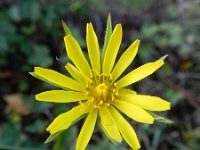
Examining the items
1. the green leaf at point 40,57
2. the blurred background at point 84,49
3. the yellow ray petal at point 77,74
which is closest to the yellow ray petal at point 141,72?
the yellow ray petal at point 77,74

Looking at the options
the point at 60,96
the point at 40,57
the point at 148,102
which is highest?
the point at 40,57

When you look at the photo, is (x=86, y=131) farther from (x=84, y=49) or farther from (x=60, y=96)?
(x=84, y=49)

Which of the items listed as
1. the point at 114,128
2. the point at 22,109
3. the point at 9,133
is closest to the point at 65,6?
the point at 22,109

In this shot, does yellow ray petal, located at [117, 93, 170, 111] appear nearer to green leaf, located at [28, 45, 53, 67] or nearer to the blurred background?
the blurred background

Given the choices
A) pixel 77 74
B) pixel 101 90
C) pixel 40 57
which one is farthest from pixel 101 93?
pixel 40 57

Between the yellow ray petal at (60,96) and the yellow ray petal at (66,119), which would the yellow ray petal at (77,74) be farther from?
the yellow ray petal at (66,119)

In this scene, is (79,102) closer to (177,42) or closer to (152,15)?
(177,42)

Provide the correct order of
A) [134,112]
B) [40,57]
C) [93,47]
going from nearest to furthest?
[134,112] → [93,47] → [40,57]

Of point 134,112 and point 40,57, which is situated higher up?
point 40,57
